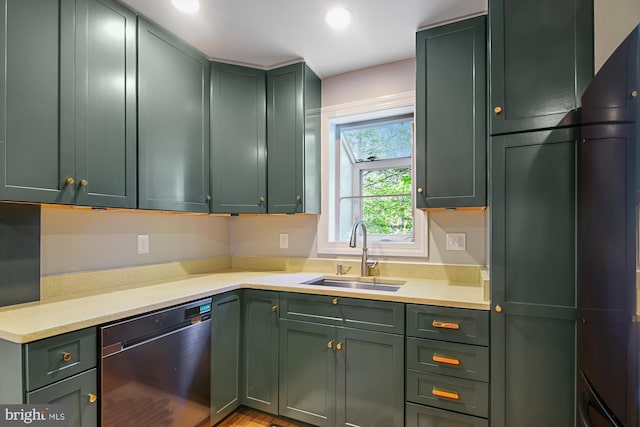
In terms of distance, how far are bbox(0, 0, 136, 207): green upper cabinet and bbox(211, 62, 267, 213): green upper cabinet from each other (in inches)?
23.4

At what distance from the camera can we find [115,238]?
2.01 m

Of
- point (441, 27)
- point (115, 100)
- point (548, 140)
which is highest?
point (441, 27)

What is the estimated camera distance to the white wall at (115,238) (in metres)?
1.71

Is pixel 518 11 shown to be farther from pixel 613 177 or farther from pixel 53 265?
pixel 53 265

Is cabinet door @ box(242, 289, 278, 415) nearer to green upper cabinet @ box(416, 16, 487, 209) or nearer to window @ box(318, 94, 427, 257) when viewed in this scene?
window @ box(318, 94, 427, 257)

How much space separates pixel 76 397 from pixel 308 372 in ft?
3.68

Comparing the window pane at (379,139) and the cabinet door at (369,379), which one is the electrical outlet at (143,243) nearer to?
the cabinet door at (369,379)

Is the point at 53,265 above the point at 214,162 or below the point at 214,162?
below

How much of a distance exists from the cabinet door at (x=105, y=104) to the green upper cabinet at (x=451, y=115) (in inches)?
64.0

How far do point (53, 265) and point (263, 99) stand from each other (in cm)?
166

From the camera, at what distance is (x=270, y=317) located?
6.62 ft

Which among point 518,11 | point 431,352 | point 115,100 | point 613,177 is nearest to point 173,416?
point 431,352

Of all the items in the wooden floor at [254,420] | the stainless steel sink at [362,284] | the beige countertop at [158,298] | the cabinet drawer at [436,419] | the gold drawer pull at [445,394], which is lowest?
the wooden floor at [254,420]

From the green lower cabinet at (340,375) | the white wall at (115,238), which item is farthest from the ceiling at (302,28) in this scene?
the green lower cabinet at (340,375)
